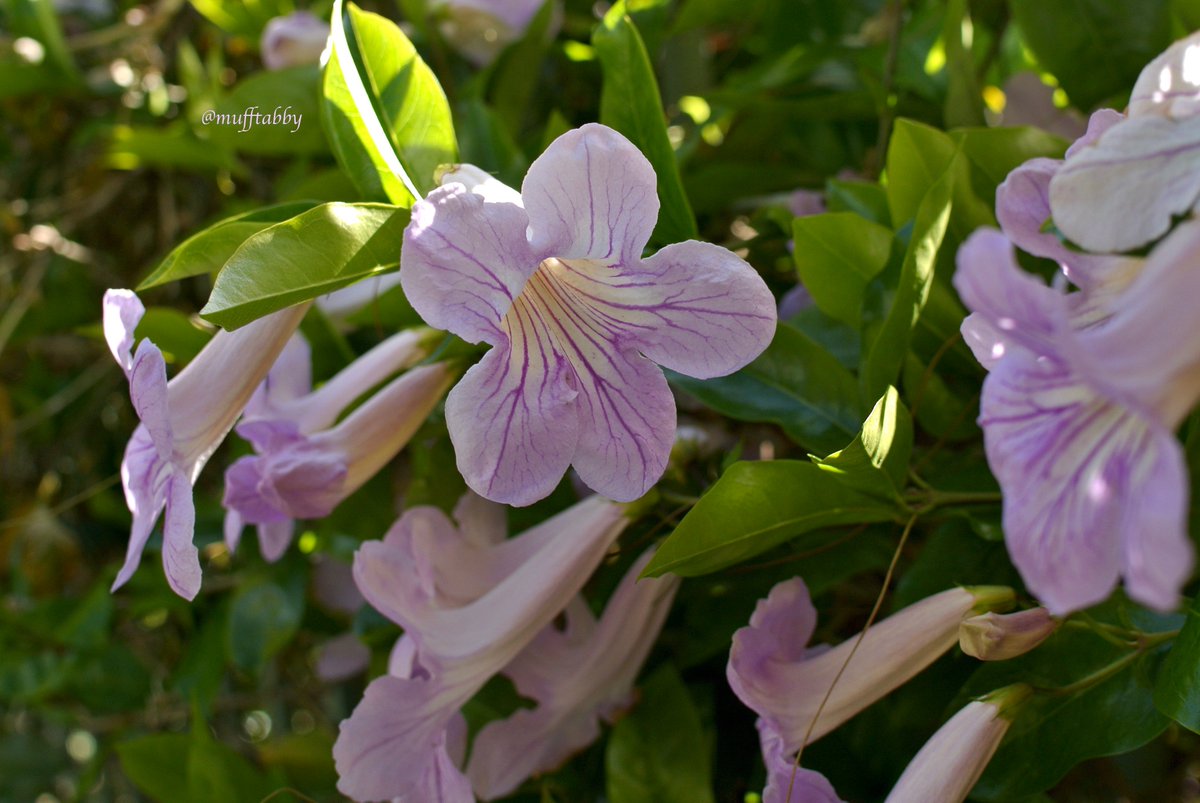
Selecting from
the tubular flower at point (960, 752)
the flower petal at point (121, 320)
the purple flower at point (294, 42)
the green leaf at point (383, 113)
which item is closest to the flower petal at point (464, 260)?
the green leaf at point (383, 113)

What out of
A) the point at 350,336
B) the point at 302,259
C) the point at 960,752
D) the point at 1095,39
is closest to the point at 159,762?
the point at 350,336

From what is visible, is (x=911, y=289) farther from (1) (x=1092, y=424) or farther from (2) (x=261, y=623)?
(2) (x=261, y=623)

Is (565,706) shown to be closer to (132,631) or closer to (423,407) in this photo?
(423,407)

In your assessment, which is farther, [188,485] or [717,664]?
[717,664]

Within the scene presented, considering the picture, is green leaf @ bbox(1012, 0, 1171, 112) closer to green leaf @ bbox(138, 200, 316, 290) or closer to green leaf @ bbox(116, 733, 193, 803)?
green leaf @ bbox(138, 200, 316, 290)

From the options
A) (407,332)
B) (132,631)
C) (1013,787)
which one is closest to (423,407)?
(407,332)

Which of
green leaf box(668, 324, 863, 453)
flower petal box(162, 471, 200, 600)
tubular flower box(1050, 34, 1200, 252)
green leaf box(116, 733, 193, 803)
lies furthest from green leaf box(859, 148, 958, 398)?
green leaf box(116, 733, 193, 803)
